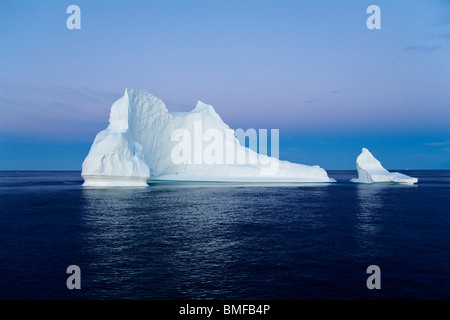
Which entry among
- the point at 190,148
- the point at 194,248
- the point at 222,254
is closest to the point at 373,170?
the point at 190,148

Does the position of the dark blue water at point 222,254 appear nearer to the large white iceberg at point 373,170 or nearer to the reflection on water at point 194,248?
the reflection on water at point 194,248

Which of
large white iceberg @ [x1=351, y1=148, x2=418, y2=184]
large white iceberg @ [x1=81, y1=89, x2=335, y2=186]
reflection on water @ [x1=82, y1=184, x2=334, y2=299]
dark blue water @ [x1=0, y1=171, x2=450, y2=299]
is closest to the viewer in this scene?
dark blue water @ [x1=0, y1=171, x2=450, y2=299]

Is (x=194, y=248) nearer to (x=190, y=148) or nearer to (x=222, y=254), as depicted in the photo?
(x=222, y=254)

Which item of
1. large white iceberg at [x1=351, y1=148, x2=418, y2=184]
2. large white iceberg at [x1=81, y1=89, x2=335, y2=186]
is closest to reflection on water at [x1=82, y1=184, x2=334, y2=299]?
large white iceberg at [x1=81, y1=89, x2=335, y2=186]

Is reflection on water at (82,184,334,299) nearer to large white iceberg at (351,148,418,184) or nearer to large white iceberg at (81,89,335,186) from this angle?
large white iceberg at (81,89,335,186)

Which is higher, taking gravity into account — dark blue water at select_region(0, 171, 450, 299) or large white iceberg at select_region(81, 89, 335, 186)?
large white iceberg at select_region(81, 89, 335, 186)

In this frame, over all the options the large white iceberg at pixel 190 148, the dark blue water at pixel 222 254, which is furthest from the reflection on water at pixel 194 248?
the large white iceberg at pixel 190 148

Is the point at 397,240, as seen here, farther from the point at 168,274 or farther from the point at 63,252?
the point at 63,252

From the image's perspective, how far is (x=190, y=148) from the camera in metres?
52.3

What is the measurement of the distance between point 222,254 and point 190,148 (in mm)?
39876

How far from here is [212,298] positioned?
29.4ft

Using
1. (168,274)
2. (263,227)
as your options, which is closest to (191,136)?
(263,227)

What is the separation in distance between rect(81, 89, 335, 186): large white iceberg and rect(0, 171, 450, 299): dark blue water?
75.7 feet

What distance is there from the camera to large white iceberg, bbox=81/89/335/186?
45.1 m
